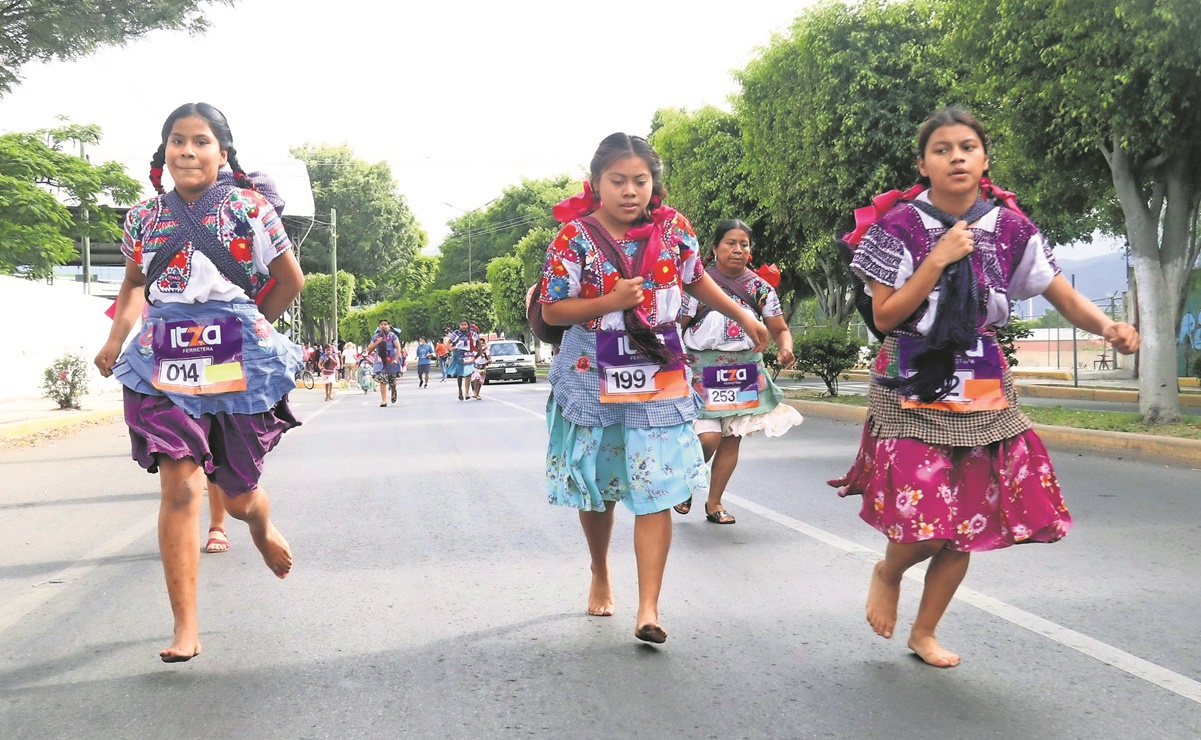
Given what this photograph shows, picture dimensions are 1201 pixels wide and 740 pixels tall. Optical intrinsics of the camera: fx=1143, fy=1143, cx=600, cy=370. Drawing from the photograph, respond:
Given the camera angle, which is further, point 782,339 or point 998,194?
point 782,339

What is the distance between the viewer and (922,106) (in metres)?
20.6

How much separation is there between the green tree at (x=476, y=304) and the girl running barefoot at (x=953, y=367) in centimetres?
6703

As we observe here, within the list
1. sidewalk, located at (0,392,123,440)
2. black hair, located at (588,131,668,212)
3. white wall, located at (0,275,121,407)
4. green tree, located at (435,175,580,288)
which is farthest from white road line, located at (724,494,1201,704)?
green tree, located at (435,175,580,288)

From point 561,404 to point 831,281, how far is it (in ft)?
101

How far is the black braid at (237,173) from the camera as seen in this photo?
13.5 feet

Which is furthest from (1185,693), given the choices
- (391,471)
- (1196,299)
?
(1196,299)

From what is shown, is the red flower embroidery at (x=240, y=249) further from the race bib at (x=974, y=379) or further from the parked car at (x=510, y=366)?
the parked car at (x=510, y=366)

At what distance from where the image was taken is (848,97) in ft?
66.3

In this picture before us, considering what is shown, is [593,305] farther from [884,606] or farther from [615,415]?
[884,606]

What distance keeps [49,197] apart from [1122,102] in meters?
18.4

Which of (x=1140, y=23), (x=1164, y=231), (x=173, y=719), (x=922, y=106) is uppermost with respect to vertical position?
(x=922, y=106)

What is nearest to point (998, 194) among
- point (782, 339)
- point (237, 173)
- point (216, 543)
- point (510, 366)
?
point (782, 339)

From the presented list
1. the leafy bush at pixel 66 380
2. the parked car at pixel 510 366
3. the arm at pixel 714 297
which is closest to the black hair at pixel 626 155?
the arm at pixel 714 297

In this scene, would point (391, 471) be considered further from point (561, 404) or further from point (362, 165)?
point (362, 165)
